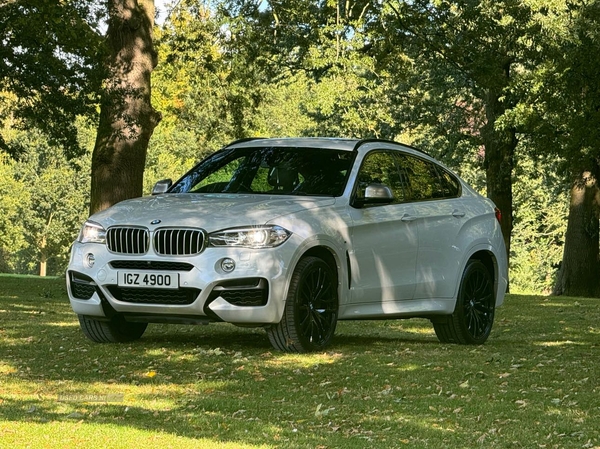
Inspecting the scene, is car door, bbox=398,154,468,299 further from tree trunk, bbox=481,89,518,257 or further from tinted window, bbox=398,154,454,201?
tree trunk, bbox=481,89,518,257

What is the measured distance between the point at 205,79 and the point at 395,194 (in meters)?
17.9

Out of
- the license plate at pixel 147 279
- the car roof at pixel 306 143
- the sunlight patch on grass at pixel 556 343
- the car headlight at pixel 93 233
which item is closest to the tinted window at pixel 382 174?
the car roof at pixel 306 143

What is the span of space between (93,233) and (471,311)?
13.4ft

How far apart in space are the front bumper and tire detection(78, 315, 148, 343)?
3.05 ft

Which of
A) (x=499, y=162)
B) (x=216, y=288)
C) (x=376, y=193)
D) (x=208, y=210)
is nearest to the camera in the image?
(x=216, y=288)

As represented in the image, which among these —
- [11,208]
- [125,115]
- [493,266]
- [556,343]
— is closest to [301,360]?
[493,266]

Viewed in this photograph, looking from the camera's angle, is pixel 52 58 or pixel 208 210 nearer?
pixel 208 210

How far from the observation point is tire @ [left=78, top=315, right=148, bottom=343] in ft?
36.4

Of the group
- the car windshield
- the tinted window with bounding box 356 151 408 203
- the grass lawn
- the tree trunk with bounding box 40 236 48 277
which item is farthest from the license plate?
the tree trunk with bounding box 40 236 48 277

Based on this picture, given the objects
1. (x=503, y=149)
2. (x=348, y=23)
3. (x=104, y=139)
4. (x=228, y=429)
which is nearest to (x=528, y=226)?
(x=503, y=149)

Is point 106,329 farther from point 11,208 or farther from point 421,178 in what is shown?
point 11,208

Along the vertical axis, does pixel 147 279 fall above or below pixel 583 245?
above

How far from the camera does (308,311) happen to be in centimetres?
1034

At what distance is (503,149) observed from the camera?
32.4m
